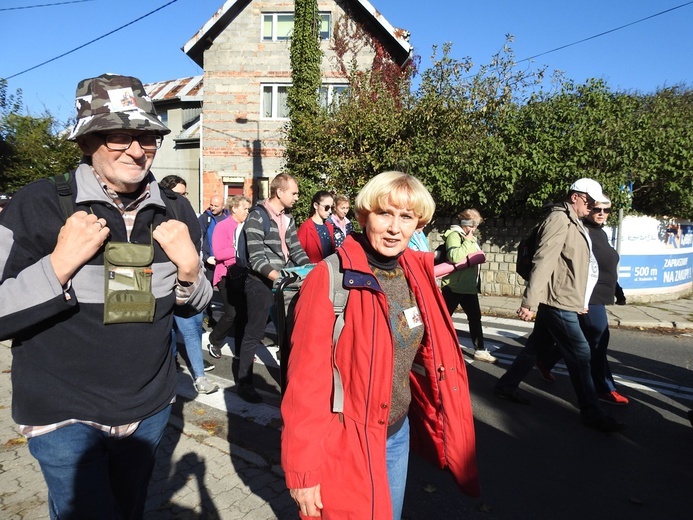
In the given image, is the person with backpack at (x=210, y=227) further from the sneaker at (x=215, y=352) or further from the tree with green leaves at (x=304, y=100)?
the tree with green leaves at (x=304, y=100)

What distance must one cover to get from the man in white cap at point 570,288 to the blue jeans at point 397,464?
2.58 m

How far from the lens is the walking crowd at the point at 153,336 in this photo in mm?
1712

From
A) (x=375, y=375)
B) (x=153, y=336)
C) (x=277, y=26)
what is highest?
(x=277, y=26)

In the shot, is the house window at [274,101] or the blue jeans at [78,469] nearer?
the blue jeans at [78,469]

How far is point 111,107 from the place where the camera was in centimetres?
180

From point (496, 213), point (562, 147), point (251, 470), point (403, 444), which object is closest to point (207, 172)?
point (496, 213)

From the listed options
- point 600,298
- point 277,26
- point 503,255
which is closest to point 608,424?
point 600,298

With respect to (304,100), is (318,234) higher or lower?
lower

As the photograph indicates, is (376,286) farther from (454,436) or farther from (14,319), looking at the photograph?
(14,319)

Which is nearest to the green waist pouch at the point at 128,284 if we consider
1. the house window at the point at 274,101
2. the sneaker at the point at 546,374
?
the sneaker at the point at 546,374

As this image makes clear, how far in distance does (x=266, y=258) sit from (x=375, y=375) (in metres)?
2.97

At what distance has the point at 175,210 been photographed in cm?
208

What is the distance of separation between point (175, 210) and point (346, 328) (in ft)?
2.70

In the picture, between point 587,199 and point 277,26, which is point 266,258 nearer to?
point 587,199
